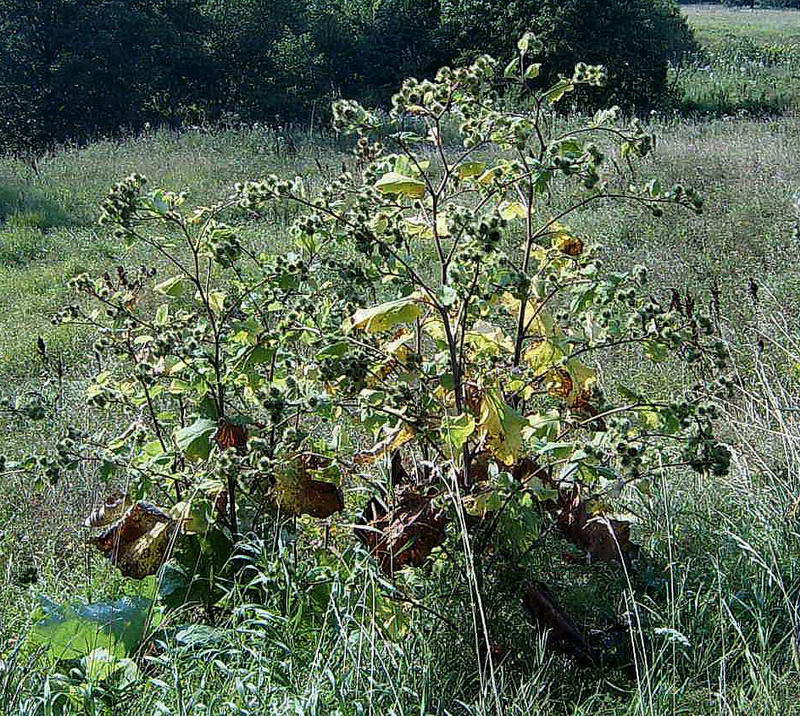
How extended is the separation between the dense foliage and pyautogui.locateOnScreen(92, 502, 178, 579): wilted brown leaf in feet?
64.4

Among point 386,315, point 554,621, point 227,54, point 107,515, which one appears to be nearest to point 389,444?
point 386,315

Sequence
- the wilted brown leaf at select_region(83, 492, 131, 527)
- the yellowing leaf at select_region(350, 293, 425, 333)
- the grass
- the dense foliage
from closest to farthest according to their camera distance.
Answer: the yellowing leaf at select_region(350, 293, 425, 333), the wilted brown leaf at select_region(83, 492, 131, 527), the dense foliage, the grass

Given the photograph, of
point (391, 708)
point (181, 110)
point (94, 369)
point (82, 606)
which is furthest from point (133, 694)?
point (181, 110)

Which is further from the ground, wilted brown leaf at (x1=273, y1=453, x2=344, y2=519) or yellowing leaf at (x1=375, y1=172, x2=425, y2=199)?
yellowing leaf at (x1=375, y1=172, x2=425, y2=199)

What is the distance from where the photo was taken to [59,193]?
10492 mm

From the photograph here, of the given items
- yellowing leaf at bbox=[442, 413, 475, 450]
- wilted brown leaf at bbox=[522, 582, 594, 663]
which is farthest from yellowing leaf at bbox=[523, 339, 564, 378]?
wilted brown leaf at bbox=[522, 582, 594, 663]

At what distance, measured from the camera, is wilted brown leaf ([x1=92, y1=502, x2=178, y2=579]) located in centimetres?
255

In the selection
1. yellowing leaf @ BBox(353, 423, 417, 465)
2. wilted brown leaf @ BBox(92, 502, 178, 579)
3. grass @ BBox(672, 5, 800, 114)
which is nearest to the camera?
yellowing leaf @ BBox(353, 423, 417, 465)

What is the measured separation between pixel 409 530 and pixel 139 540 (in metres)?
0.78

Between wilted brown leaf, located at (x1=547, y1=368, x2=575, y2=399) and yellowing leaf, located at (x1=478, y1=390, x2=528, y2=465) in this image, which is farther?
wilted brown leaf, located at (x1=547, y1=368, x2=575, y2=399)

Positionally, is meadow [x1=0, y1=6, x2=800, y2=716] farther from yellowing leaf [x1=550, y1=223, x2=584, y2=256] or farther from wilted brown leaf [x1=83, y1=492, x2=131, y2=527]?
yellowing leaf [x1=550, y1=223, x2=584, y2=256]

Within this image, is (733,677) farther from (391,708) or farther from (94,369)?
(94,369)

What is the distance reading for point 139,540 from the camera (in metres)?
2.60

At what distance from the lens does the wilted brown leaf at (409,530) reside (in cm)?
237
